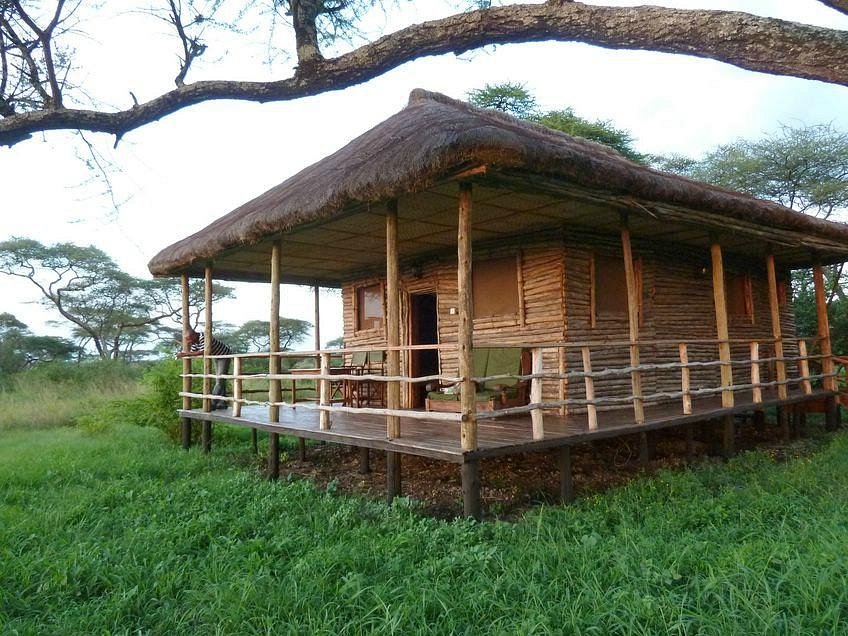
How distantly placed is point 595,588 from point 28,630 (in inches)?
119

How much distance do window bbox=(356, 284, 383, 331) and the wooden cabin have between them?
4 cm

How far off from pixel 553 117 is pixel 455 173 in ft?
70.5

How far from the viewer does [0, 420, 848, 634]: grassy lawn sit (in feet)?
10.0

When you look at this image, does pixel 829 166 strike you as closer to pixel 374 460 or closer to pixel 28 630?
pixel 374 460

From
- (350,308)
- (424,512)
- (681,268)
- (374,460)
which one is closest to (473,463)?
(424,512)

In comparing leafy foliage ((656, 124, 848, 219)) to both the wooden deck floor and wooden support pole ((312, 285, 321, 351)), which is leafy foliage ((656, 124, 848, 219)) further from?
wooden support pole ((312, 285, 321, 351))

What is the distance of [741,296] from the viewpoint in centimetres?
1094

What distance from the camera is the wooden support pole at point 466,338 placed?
481 centimetres

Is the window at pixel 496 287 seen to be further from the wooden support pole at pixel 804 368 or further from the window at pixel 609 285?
the wooden support pole at pixel 804 368

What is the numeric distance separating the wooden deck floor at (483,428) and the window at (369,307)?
2.40m

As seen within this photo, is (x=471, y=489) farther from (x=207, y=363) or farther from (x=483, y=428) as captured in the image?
(x=207, y=363)

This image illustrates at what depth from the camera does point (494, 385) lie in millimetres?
7844

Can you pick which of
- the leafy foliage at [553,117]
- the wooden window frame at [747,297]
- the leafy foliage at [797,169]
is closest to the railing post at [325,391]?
the wooden window frame at [747,297]

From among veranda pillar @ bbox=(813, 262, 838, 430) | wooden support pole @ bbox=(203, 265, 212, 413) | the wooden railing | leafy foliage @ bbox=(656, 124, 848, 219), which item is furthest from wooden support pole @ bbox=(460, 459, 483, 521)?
leafy foliage @ bbox=(656, 124, 848, 219)
